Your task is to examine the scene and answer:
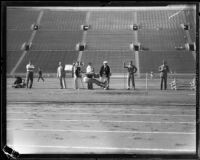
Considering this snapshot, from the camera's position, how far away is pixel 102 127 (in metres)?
6.04

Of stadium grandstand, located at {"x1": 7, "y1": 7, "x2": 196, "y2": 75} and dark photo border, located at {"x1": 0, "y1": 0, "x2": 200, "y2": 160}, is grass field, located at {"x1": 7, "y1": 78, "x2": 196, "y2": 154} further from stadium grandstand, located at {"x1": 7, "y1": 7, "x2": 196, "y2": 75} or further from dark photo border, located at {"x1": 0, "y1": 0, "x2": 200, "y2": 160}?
stadium grandstand, located at {"x1": 7, "y1": 7, "x2": 196, "y2": 75}

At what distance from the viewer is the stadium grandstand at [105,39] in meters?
32.7

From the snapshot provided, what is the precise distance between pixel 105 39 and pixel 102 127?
33.2 meters

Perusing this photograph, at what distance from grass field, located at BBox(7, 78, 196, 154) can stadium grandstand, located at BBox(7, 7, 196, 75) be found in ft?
70.1

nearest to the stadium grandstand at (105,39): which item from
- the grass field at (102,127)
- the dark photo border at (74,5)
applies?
the grass field at (102,127)

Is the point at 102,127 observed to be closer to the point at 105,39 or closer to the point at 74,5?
the point at 74,5

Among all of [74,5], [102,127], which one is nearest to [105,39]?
[102,127]

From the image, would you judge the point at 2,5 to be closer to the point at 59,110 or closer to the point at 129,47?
the point at 59,110

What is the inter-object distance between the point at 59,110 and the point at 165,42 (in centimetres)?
3078

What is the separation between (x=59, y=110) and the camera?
26.9 ft

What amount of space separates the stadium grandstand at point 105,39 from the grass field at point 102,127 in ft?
70.1

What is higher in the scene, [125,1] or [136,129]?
[125,1]

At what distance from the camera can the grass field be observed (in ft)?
14.9

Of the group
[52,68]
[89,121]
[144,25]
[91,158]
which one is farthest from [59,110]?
[144,25]
